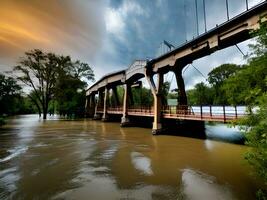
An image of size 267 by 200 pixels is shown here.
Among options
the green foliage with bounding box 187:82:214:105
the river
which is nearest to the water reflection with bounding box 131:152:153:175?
the river

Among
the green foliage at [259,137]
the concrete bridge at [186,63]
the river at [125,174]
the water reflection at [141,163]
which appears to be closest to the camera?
the green foliage at [259,137]

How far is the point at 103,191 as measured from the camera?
758cm

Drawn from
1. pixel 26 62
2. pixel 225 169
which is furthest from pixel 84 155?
pixel 26 62

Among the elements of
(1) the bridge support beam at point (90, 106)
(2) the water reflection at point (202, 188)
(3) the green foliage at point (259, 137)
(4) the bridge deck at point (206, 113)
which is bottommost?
(2) the water reflection at point (202, 188)

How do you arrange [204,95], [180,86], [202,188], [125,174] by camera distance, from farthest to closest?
[204,95]
[180,86]
[125,174]
[202,188]

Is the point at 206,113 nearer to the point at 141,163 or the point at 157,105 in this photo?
the point at 157,105

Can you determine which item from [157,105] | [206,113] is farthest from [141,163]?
[157,105]

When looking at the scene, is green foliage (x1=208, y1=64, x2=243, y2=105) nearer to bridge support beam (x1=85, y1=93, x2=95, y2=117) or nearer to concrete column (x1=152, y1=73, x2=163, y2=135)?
bridge support beam (x1=85, y1=93, x2=95, y2=117)

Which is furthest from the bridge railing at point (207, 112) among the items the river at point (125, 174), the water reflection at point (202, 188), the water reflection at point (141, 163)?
the water reflection at point (141, 163)

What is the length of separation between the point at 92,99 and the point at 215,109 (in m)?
47.1

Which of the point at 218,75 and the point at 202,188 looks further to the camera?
the point at 218,75

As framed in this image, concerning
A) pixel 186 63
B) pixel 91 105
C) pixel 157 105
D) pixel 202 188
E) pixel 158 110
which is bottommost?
pixel 202 188

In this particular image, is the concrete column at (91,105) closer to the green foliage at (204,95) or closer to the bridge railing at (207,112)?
the green foliage at (204,95)

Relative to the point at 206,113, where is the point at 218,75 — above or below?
above
